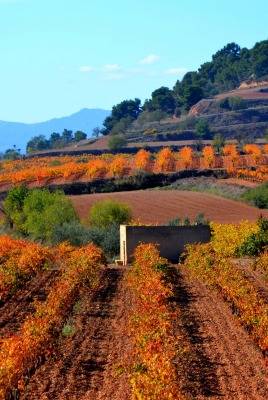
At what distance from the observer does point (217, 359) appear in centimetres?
1662

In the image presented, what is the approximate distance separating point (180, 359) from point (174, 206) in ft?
153

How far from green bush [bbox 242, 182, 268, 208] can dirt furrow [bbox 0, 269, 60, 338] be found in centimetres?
3446

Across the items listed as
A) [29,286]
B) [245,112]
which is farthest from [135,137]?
[29,286]

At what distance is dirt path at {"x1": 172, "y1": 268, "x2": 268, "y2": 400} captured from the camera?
1441 cm

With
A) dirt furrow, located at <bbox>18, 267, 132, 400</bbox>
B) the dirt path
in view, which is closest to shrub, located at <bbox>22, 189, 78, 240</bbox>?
dirt furrow, located at <bbox>18, 267, 132, 400</bbox>

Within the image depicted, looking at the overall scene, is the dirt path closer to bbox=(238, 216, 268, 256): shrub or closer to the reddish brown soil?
bbox=(238, 216, 268, 256): shrub

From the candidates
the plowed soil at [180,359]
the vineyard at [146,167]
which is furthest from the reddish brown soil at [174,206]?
the plowed soil at [180,359]

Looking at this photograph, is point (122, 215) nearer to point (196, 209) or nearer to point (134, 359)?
point (196, 209)

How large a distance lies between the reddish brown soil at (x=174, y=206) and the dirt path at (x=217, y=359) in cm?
3379

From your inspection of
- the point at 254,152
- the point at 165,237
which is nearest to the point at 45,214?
the point at 165,237

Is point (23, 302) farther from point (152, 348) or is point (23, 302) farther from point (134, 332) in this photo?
point (152, 348)

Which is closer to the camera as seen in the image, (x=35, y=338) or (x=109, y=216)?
(x=35, y=338)

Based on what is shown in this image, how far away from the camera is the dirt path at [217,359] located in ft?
47.3

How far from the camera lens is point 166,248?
37719 mm
